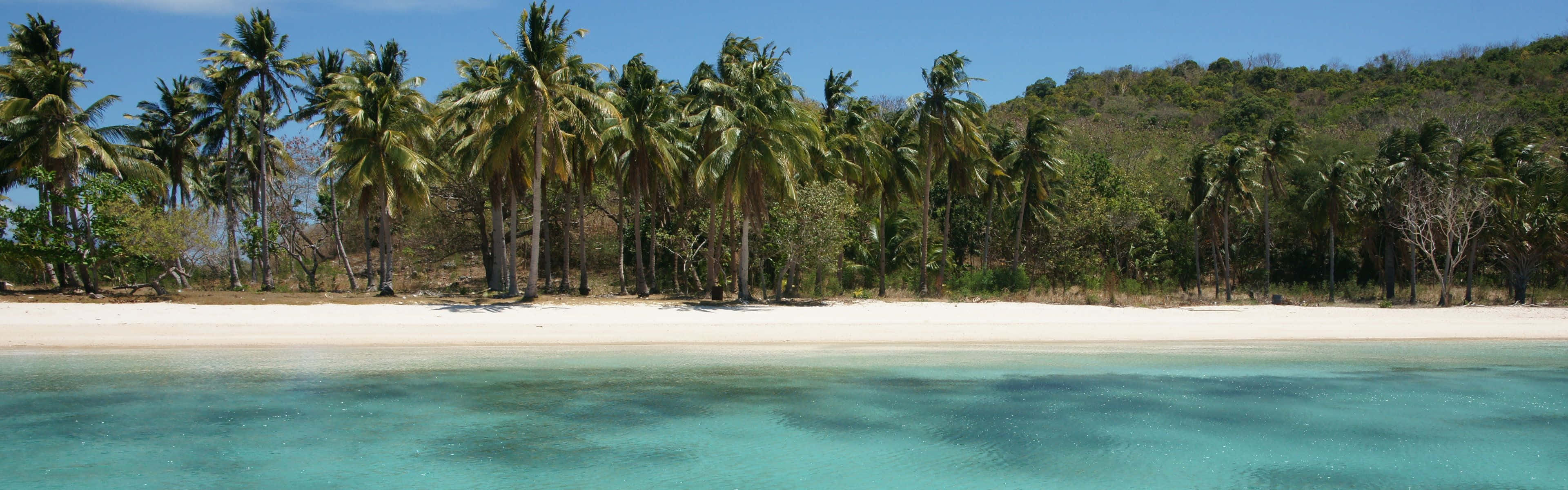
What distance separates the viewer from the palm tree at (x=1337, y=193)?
33406 millimetres

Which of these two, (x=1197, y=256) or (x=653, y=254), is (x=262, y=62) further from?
(x=1197, y=256)

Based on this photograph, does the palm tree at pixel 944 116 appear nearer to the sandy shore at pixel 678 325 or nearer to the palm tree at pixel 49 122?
the sandy shore at pixel 678 325

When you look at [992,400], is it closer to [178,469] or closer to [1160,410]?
[1160,410]

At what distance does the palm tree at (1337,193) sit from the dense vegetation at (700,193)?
0.13 meters

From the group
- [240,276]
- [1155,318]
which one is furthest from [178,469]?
[240,276]

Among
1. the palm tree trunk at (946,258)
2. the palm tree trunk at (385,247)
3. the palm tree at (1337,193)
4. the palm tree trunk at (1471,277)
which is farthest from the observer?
the palm tree at (1337,193)

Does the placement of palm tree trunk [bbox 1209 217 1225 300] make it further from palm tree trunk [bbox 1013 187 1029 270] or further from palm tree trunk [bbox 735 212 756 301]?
palm tree trunk [bbox 735 212 756 301]

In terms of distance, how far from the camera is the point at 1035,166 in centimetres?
3397

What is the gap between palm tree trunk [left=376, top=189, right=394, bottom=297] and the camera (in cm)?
2488

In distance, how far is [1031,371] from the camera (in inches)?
611

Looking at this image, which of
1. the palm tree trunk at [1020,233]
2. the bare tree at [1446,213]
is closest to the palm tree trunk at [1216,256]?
the bare tree at [1446,213]

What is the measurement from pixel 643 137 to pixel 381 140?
7.29m

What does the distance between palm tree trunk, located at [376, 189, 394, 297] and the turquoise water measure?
8797mm

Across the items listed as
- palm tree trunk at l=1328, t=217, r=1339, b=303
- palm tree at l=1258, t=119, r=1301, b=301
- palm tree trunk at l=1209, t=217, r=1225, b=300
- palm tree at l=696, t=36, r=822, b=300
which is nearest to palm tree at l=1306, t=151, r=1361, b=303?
palm tree trunk at l=1328, t=217, r=1339, b=303
